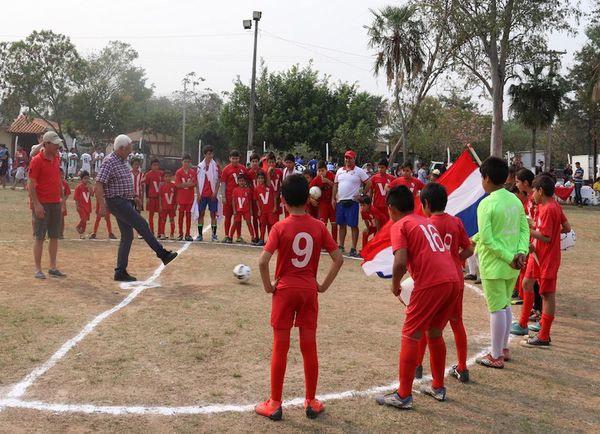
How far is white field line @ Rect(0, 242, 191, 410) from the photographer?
5.05 m

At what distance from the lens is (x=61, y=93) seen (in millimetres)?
44031

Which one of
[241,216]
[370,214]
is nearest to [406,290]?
[370,214]

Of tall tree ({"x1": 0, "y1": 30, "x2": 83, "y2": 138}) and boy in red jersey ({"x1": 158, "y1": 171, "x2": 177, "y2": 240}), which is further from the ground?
tall tree ({"x1": 0, "y1": 30, "x2": 83, "y2": 138})

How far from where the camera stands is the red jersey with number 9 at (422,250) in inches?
191

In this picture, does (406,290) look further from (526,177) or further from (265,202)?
(265,202)

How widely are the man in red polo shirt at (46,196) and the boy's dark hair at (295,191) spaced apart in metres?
5.73

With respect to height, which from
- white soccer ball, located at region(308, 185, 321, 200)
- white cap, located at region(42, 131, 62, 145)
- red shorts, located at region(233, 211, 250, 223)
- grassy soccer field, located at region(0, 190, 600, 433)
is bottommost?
grassy soccer field, located at region(0, 190, 600, 433)

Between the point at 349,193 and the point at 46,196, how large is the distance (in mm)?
6241

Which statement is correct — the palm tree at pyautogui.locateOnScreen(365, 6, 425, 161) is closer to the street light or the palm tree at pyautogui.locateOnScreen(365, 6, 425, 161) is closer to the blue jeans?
the street light

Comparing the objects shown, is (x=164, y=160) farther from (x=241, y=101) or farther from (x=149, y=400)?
(x=149, y=400)

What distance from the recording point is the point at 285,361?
4.73m

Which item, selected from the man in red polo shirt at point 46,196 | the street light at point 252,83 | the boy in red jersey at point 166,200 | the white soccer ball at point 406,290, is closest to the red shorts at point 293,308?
the white soccer ball at point 406,290

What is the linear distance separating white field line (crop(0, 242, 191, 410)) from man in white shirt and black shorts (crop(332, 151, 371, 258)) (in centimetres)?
487

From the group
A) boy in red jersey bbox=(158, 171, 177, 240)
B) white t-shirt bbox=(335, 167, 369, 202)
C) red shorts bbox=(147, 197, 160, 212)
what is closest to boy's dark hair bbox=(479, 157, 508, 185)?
white t-shirt bbox=(335, 167, 369, 202)
